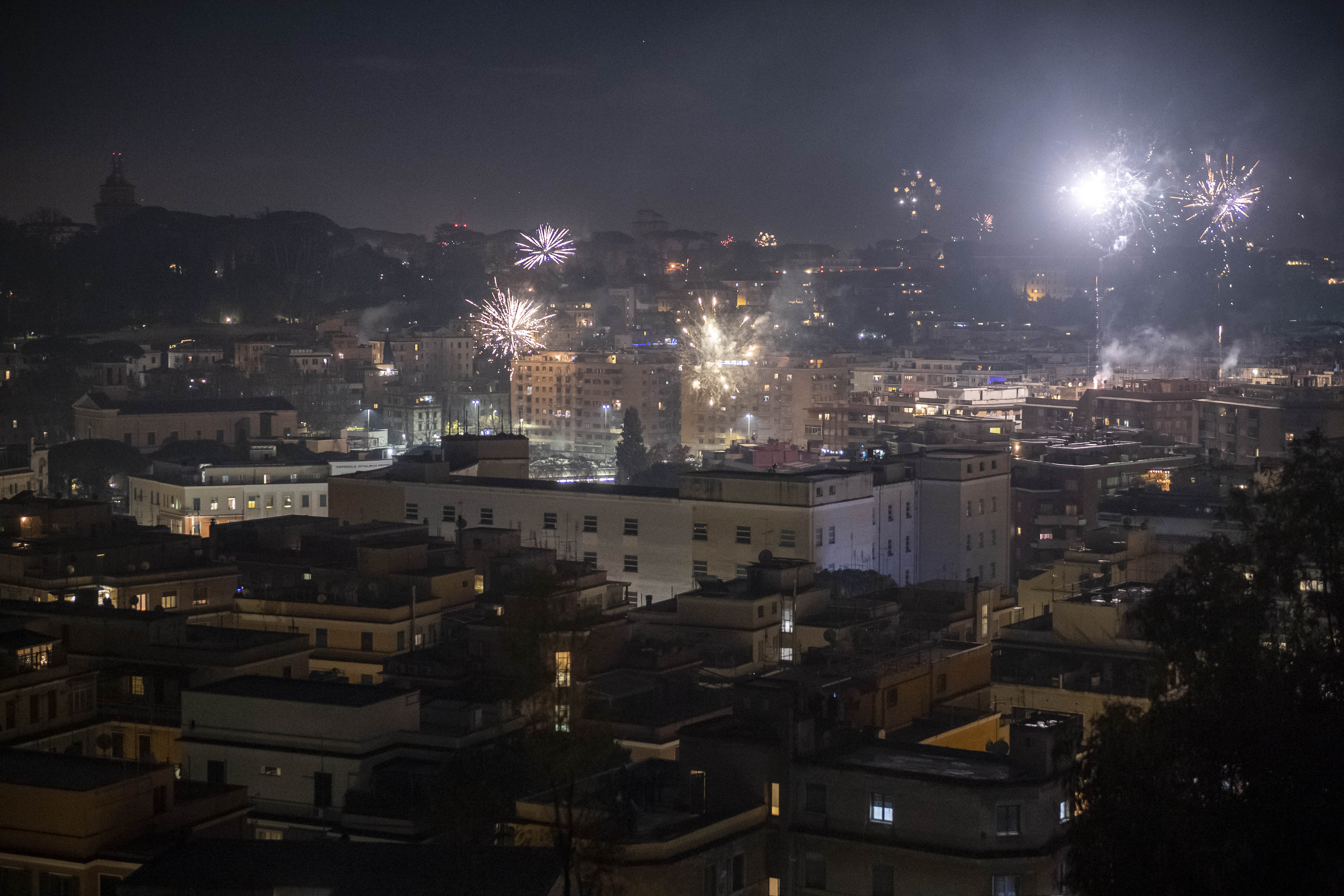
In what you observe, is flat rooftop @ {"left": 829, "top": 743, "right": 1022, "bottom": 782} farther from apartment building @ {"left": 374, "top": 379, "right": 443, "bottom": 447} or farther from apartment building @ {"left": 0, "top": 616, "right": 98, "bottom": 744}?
apartment building @ {"left": 374, "top": 379, "right": 443, "bottom": 447}

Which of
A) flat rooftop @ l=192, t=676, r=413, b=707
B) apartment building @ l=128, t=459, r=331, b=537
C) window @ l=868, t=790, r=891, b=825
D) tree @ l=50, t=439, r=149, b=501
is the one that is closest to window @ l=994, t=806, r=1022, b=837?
window @ l=868, t=790, r=891, b=825

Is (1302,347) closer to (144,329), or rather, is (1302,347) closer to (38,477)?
(144,329)

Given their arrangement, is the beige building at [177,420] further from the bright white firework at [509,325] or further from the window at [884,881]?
the window at [884,881]

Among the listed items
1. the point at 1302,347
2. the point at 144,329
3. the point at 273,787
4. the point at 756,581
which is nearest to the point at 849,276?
the point at 1302,347

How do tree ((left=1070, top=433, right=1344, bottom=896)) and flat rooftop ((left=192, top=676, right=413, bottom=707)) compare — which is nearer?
tree ((left=1070, top=433, right=1344, bottom=896))

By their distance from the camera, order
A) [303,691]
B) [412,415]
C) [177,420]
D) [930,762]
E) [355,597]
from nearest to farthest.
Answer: [930,762]
[303,691]
[355,597]
[177,420]
[412,415]

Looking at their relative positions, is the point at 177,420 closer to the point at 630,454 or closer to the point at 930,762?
the point at 630,454

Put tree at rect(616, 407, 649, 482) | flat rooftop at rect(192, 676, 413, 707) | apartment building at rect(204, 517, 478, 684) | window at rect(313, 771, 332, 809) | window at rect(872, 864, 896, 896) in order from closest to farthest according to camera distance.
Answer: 1. window at rect(872, 864, 896, 896)
2. window at rect(313, 771, 332, 809)
3. flat rooftop at rect(192, 676, 413, 707)
4. apartment building at rect(204, 517, 478, 684)
5. tree at rect(616, 407, 649, 482)

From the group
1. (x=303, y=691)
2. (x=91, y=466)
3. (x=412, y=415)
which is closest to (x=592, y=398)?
(x=412, y=415)
